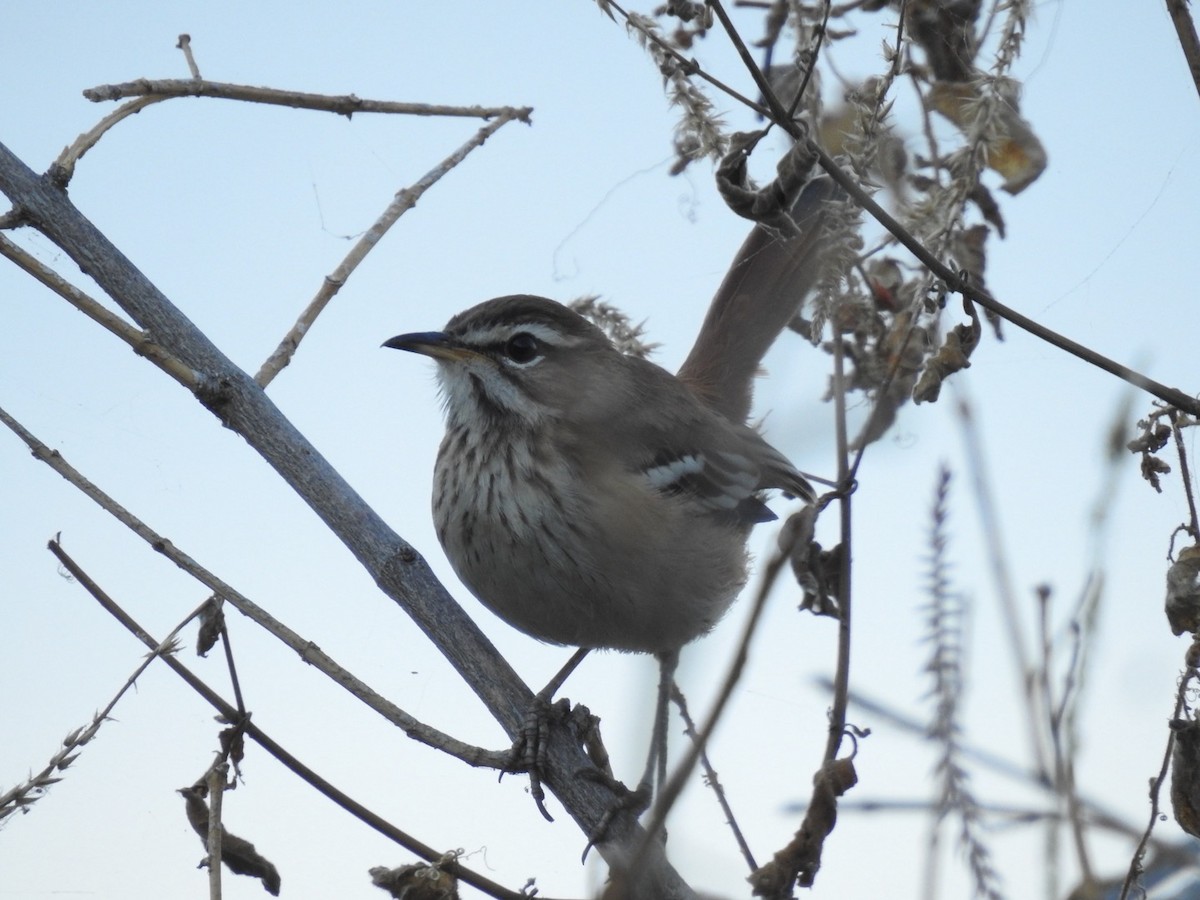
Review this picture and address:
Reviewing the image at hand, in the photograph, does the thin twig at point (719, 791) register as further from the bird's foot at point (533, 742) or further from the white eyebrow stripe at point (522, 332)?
the white eyebrow stripe at point (522, 332)

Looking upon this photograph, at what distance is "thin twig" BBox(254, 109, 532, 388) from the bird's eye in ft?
2.87

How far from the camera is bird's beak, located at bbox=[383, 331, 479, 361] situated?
12.8 feet

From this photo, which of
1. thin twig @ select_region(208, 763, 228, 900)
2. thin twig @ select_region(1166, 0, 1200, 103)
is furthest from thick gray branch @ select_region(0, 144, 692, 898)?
thin twig @ select_region(1166, 0, 1200, 103)

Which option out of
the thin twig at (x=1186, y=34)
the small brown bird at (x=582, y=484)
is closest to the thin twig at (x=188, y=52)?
the small brown bird at (x=582, y=484)

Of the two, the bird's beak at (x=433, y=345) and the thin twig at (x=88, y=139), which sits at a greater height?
the bird's beak at (x=433, y=345)

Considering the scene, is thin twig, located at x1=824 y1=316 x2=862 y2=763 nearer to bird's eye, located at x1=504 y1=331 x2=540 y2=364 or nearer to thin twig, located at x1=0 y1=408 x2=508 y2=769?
thin twig, located at x1=0 y1=408 x2=508 y2=769

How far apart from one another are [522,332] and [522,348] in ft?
0.18

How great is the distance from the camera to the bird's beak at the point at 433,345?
12.8 feet

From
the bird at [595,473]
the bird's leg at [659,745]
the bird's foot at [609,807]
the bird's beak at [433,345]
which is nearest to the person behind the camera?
the bird's leg at [659,745]

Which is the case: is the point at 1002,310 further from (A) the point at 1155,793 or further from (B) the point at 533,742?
(B) the point at 533,742

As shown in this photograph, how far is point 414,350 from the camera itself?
13.0ft

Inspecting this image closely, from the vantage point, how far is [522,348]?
4.04 meters

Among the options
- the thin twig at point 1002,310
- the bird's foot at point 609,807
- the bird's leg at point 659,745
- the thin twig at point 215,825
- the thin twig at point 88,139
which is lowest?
the thin twig at point 215,825

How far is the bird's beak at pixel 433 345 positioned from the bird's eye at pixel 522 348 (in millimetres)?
115
